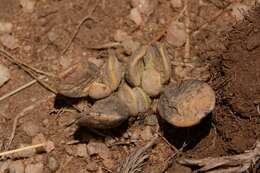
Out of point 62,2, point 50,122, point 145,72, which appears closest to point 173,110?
point 145,72

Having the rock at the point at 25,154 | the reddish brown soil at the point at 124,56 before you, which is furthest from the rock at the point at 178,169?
the rock at the point at 25,154

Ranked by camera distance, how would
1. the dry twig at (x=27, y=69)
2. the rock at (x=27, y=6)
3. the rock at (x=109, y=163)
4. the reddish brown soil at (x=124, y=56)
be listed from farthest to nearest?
the rock at (x=27, y=6) → the dry twig at (x=27, y=69) → the rock at (x=109, y=163) → the reddish brown soil at (x=124, y=56)

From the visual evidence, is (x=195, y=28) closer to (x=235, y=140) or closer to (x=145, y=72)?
(x=145, y=72)

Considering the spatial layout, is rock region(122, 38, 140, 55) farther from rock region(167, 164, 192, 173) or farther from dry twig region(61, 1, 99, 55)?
rock region(167, 164, 192, 173)

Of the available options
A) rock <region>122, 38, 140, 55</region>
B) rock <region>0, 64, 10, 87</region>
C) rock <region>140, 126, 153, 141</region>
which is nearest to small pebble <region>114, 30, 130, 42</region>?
rock <region>122, 38, 140, 55</region>

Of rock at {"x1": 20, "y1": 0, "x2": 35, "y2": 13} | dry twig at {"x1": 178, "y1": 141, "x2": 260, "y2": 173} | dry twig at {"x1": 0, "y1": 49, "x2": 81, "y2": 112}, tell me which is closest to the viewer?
dry twig at {"x1": 178, "y1": 141, "x2": 260, "y2": 173}

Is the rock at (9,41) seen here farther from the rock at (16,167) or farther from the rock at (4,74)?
the rock at (16,167)

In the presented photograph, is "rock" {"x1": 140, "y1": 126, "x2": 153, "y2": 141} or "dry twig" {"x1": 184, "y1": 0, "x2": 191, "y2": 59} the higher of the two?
"dry twig" {"x1": 184, "y1": 0, "x2": 191, "y2": 59}
